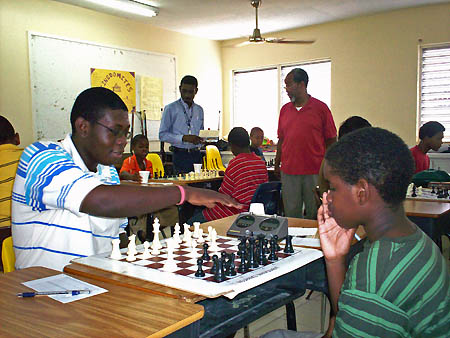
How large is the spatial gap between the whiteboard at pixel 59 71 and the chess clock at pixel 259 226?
583 centimetres

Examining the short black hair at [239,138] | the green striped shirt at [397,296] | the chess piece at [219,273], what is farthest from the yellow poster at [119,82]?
the green striped shirt at [397,296]

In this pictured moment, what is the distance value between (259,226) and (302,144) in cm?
275

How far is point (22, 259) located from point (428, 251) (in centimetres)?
166

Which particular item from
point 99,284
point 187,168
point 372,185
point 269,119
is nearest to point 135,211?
point 99,284

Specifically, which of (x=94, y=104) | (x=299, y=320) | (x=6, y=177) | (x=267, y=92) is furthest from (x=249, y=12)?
(x=94, y=104)

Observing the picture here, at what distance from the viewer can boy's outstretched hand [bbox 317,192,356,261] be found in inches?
65.9

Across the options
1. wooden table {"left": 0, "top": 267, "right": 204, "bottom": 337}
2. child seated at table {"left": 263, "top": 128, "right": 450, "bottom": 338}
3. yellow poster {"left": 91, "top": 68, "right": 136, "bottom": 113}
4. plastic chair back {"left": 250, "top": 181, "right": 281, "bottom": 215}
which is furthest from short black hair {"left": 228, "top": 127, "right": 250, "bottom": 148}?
yellow poster {"left": 91, "top": 68, "right": 136, "bottom": 113}

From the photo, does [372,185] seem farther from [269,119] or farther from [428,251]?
[269,119]

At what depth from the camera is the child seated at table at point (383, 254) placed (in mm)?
1164

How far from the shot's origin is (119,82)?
8273mm

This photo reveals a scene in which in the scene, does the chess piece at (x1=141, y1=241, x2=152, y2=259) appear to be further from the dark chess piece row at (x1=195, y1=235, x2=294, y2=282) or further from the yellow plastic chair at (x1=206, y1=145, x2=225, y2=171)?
the yellow plastic chair at (x1=206, y1=145, x2=225, y2=171)

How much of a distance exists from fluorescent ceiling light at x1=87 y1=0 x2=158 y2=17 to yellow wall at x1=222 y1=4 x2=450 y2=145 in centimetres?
239

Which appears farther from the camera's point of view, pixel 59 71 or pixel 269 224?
pixel 59 71

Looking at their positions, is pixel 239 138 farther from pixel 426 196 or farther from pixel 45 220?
pixel 45 220
